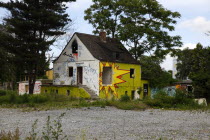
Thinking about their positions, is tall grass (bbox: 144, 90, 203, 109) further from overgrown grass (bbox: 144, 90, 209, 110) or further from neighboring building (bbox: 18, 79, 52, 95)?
neighboring building (bbox: 18, 79, 52, 95)

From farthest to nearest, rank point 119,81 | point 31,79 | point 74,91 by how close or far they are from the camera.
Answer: point 119,81
point 74,91
point 31,79

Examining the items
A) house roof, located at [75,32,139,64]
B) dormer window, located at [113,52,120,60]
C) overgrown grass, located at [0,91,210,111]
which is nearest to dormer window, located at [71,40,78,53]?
house roof, located at [75,32,139,64]

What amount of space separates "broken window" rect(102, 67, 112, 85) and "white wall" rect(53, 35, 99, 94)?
215cm

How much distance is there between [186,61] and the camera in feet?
213

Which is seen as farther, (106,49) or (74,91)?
(106,49)

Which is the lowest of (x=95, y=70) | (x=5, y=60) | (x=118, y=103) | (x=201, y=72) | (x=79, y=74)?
(x=118, y=103)

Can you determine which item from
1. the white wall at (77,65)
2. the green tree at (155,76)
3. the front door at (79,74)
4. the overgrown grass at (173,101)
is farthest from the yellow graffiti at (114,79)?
the overgrown grass at (173,101)

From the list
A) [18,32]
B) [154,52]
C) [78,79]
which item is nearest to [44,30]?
[18,32]

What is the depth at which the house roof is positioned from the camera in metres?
35.3

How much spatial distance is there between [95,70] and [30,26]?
8.45 meters

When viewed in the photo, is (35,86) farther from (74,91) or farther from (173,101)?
(173,101)

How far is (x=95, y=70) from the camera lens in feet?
113

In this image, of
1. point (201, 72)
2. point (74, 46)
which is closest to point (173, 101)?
point (201, 72)

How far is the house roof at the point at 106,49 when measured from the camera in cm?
3528
